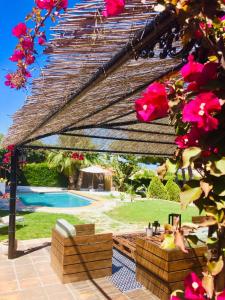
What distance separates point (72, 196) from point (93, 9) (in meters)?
23.1

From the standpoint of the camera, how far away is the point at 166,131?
617 cm

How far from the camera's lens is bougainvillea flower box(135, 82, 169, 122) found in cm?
106

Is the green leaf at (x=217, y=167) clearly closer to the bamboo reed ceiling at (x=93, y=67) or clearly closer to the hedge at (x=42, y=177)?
the bamboo reed ceiling at (x=93, y=67)

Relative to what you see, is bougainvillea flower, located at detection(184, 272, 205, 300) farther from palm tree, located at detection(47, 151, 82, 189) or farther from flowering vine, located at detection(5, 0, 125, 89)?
palm tree, located at detection(47, 151, 82, 189)

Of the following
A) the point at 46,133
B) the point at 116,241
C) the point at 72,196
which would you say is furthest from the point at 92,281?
the point at 72,196

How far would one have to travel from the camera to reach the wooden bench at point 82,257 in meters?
5.44

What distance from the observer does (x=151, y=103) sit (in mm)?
1069

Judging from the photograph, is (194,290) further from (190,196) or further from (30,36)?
(30,36)

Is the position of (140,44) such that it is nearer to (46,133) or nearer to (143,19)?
(143,19)

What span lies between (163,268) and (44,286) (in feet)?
7.16

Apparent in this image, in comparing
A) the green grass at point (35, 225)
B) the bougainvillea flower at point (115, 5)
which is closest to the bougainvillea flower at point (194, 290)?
the bougainvillea flower at point (115, 5)

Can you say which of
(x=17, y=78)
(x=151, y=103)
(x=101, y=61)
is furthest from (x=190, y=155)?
(x=17, y=78)

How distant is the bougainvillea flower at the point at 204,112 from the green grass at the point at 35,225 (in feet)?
28.4

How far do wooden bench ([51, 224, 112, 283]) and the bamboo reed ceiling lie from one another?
2287mm
